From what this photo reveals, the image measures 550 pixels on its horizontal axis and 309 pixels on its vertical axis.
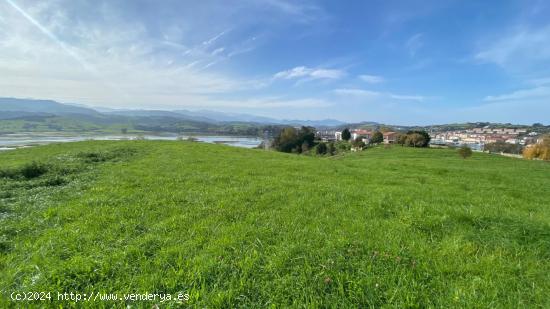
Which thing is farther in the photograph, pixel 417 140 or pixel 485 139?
pixel 485 139

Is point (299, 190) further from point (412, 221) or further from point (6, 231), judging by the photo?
point (6, 231)

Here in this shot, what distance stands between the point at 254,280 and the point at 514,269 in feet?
12.9

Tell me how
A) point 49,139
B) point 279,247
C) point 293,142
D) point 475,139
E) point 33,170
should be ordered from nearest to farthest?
point 279,247
point 33,170
point 49,139
point 293,142
point 475,139

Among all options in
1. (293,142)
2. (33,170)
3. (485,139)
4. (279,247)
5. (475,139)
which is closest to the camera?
(279,247)

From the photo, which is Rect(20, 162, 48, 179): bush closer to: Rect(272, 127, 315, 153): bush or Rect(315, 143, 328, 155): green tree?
Rect(315, 143, 328, 155): green tree

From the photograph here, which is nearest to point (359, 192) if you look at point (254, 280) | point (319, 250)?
point (319, 250)

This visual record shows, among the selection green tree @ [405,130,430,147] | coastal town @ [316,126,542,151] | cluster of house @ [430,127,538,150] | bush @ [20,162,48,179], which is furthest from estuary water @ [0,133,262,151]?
cluster of house @ [430,127,538,150]

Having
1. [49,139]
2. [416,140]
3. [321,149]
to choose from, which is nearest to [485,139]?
[416,140]

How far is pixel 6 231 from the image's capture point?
5223mm

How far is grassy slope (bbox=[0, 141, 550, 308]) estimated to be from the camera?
3.39 meters

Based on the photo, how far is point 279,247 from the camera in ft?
14.6

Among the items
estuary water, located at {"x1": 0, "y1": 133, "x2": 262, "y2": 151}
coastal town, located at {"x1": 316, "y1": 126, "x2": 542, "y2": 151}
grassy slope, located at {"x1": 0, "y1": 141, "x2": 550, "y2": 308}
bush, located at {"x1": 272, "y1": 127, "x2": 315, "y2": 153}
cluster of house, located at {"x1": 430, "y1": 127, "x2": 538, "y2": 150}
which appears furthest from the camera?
cluster of house, located at {"x1": 430, "y1": 127, "x2": 538, "y2": 150}

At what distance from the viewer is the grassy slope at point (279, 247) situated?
339 centimetres

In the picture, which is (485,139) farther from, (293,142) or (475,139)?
(293,142)
